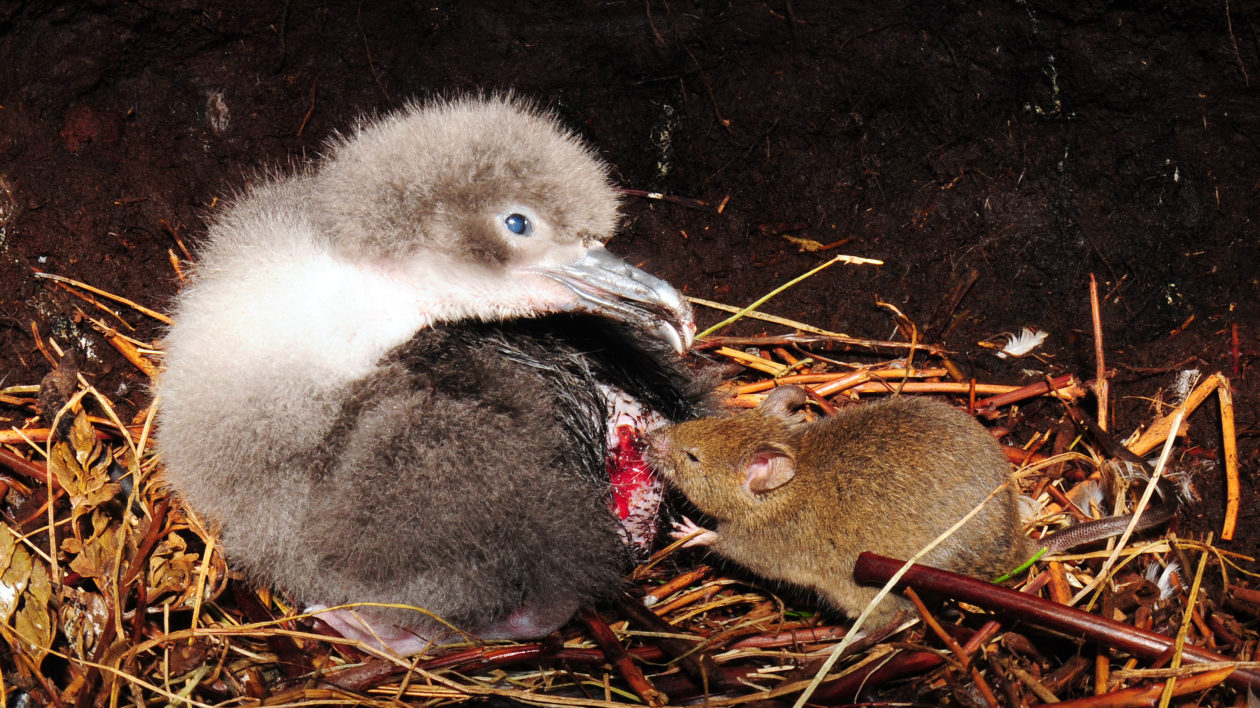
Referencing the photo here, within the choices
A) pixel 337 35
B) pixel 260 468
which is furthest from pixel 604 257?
pixel 337 35

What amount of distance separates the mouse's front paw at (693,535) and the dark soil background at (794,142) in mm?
868

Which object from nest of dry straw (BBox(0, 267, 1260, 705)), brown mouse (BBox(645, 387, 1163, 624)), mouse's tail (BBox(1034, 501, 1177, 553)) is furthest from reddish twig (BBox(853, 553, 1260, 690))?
mouse's tail (BBox(1034, 501, 1177, 553))

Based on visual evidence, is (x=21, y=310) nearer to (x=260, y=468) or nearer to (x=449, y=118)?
(x=260, y=468)

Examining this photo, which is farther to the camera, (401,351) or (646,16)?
(646,16)

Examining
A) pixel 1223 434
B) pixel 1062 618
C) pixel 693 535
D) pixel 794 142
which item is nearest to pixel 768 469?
pixel 693 535

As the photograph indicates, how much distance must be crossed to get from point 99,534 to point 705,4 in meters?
2.32

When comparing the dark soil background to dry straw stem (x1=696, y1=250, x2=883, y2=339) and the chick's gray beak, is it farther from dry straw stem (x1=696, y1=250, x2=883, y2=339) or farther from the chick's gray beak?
the chick's gray beak

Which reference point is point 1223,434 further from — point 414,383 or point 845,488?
point 414,383

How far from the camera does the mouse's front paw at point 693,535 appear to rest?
256 cm

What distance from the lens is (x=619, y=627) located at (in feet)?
8.11

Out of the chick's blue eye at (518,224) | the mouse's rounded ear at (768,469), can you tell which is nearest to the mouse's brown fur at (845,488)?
the mouse's rounded ear at (768,469)

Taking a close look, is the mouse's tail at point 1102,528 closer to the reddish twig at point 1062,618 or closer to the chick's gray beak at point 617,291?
the reddish twig at point 1062,618

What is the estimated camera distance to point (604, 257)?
221 cm

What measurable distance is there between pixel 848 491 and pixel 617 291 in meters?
0.76
